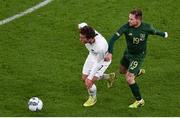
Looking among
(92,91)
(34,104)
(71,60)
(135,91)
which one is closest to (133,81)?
(135,91)

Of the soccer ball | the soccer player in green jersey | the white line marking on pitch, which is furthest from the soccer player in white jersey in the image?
the white line marking on pitch

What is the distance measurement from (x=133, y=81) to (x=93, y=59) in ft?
3.88

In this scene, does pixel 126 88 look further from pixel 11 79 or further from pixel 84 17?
pixel 84 17

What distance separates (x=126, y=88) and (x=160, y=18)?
5672mm

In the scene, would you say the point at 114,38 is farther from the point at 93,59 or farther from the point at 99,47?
the point at 93,59

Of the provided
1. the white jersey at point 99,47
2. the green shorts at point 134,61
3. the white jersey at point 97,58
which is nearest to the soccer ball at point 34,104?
the white jersey at point 97,58

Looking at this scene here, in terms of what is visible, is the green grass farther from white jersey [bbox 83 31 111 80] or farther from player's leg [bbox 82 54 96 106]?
white jersey [bbox 83 31 111 80]

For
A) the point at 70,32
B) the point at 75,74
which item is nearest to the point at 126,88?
the point at 75,74

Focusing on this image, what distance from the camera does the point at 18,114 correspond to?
15.2m

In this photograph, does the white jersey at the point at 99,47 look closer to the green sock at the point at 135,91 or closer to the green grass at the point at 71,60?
the green sock at the point at 135,91

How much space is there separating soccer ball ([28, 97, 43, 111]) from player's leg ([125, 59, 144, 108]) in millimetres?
2303

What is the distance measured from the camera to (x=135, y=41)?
15.5m

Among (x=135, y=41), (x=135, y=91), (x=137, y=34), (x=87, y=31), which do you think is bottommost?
(x=135, y=91)

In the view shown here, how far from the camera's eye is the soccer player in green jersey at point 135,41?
15.1m
